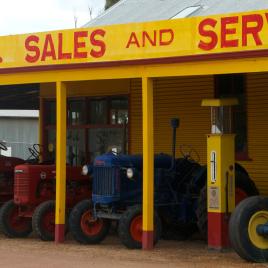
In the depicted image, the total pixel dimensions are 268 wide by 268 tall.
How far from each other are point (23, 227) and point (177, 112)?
3812 millimetres

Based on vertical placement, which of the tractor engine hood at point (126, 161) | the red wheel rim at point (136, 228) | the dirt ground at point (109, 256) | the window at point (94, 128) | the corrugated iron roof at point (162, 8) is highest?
the corrugated iron roof at point (162, 8)

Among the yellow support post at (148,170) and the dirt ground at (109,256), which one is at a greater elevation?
the yellow support post at (148,170)

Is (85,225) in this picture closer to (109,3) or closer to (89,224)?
(89,224)

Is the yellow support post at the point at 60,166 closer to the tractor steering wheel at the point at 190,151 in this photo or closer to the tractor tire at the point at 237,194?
the tractor tire at the point at 237,194

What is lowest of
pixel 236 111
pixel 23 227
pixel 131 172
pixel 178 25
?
pixel 23 227

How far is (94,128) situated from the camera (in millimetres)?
17859

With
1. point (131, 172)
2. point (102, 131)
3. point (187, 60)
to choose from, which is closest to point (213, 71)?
point (187, 60)

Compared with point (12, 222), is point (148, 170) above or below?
above

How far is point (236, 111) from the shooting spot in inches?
590

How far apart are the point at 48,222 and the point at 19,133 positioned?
2400 centimetres

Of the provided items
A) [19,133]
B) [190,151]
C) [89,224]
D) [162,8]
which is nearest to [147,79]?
[89,224]

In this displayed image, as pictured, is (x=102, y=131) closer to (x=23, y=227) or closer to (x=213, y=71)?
(x=23, y=227)

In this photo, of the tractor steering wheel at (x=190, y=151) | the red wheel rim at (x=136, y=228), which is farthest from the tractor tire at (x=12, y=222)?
the tractor steering wheel at (x=190, y=151)

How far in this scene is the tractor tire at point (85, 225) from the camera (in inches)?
519
